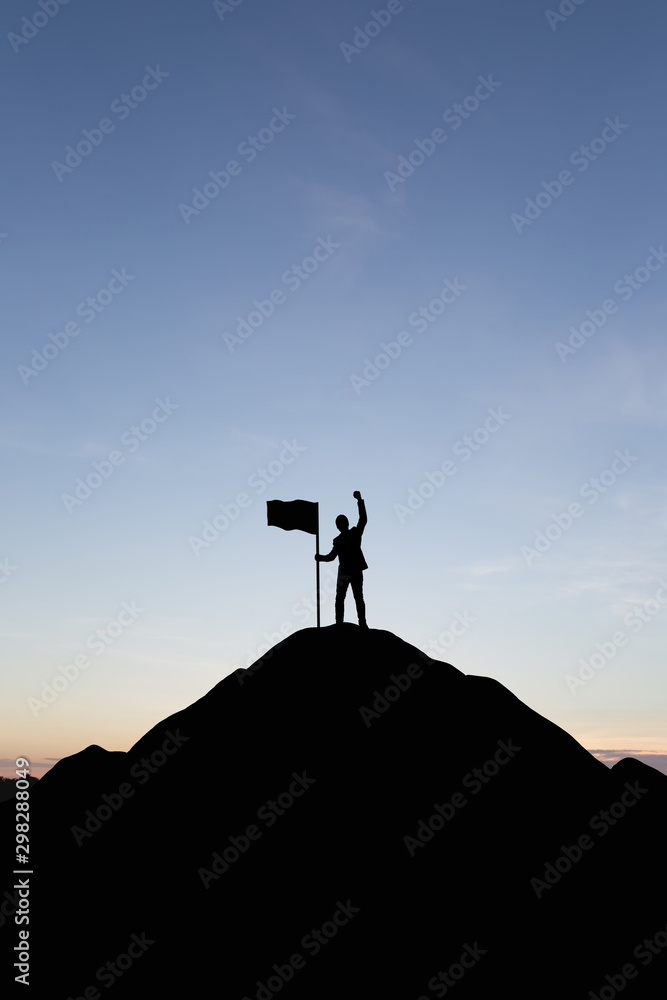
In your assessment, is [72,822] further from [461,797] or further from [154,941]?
[461,797]

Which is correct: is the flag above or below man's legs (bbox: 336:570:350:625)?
above

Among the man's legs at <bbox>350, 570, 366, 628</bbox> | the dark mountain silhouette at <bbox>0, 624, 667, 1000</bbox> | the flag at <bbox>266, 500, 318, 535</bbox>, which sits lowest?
the dark mountain silhouette at <bbox>0, 624, 667, 1000</bbox>

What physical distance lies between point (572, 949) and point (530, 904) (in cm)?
107

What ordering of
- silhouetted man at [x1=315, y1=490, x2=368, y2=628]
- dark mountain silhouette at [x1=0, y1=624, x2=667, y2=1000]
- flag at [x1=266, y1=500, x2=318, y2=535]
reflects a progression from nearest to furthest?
dark mountain silhouette at [x1=0, y1=624, x2=667, y2=1000], silhouetted man at [x1=315, y1=490, x2=368, y2=628], flag at [x1=266, y1=500, x2=318, y2=535]

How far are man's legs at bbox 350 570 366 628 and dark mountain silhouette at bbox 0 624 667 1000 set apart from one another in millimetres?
387

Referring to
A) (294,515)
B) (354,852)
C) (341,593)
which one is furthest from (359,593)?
(354,852)

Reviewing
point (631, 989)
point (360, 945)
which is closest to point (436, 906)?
point (360, 945)

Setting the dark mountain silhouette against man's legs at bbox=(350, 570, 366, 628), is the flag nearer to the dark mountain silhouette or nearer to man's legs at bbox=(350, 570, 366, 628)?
man's legs at bbox=(350, 570, 366, 628)

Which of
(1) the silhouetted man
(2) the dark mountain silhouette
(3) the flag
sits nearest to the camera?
(2) the dark mountain silhouette

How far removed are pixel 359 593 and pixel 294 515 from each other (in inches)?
93.9

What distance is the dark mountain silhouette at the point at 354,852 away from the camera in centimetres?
1490

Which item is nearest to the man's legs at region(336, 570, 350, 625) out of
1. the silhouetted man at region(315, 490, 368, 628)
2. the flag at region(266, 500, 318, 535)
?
the silhouetted man at region(315, 490, 368, 628)

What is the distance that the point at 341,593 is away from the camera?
19406mm

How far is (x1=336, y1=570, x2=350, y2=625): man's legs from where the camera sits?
1933 centimetres
